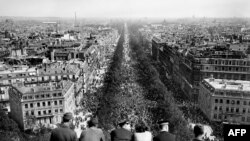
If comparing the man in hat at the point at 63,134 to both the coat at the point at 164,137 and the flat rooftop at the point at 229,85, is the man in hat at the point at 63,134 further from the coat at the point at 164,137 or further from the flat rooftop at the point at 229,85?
the flat rooftop at the point at 229,85

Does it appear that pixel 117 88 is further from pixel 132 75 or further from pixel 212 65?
pixel 212 65

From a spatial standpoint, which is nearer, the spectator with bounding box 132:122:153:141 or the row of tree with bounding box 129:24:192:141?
the spectator with bounding box 132:122:153:141

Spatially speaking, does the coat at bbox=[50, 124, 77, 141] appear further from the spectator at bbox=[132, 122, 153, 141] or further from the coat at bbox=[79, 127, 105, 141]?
the spectator at bbox=[132, 122, 153, 141]

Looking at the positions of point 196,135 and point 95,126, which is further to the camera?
point 95,126

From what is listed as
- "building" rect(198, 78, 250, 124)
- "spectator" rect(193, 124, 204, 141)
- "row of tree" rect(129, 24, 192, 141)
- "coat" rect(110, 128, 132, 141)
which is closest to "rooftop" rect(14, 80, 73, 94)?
"row of tree" rect(129, 24, 192, 141)

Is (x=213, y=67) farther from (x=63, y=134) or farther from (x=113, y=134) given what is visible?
(x=63, y=134)

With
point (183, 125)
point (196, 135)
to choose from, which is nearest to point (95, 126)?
point (196, 135)
